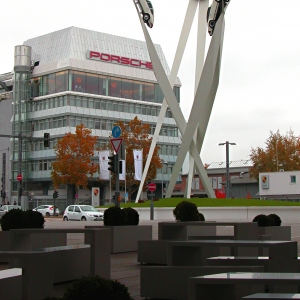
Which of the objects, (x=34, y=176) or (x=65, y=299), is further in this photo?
(x=34, y=176)

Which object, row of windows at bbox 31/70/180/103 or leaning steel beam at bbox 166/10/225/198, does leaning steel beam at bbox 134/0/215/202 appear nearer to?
leaning steel beam at bbox 166/10/225/198

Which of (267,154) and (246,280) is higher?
(267,154)

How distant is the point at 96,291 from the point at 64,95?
247 feet

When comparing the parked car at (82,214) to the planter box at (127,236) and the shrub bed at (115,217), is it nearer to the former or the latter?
the planter box at (127,236)

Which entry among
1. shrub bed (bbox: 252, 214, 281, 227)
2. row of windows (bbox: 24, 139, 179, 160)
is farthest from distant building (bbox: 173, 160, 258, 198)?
shrub bed (bbox: 252, 214, 281, 227)

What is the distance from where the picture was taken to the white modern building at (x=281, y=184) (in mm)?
65875

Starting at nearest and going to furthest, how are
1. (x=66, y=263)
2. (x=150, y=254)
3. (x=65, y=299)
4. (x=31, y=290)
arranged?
(x=65, y=299) → (x=31, y=290) → (x=66, y=263) → (x=150, y=254)

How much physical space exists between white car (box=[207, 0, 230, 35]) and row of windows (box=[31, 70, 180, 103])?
138 feet

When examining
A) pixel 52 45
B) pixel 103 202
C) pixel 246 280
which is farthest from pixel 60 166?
pixel 246 280

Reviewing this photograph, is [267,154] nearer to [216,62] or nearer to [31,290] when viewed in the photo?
[216,62]

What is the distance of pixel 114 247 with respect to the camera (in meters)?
16.1

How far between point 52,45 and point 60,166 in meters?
20.8

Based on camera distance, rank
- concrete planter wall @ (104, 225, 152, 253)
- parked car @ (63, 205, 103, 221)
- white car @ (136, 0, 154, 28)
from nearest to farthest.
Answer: concrete planter wall @ (104, 225, 152, 253) < white car @ (136, 0, 154, 28) < parked car @ (63, 205, 103, 221)

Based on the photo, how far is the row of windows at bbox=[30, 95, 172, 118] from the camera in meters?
79.9
